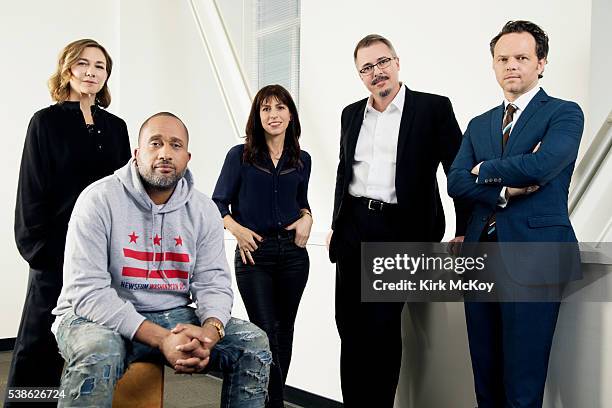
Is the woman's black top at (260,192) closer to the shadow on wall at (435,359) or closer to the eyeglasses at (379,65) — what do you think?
the eyeglasses at (379,65)

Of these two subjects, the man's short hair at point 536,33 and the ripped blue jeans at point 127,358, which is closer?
the ripped blue jeans at point 127,358

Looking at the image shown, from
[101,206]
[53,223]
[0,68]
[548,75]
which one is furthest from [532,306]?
[0,68]

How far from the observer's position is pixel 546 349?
1.97 m

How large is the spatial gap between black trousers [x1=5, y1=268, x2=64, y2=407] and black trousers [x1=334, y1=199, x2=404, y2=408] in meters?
1.06

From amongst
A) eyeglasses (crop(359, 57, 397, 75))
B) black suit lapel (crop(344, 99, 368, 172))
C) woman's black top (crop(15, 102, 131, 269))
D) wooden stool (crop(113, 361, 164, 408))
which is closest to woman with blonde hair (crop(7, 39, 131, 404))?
woman's black top (crop(15, 102, 131, 269))

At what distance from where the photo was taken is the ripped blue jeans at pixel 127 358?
5.62 feet

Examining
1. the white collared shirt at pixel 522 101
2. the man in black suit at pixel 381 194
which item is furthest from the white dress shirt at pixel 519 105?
the man in black suit at pixel 381 194

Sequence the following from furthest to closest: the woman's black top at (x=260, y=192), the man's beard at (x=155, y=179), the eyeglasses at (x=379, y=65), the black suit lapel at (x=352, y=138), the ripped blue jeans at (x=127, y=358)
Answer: the woman's black top at (x=260, y=192), the black suit lapel at (x=352, y=138), the eyeglasses at (x=379, y=65), the man's beard at (x=155, y=179), the ripped blue jeans at (x=127, y=358)

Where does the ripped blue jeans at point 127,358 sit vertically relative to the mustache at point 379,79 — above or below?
below

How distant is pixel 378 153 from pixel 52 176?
3.95 feet

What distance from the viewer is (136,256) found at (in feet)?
6.57

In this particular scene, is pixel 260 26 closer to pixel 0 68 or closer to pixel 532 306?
pixel 0 68

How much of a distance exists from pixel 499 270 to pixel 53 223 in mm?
1570

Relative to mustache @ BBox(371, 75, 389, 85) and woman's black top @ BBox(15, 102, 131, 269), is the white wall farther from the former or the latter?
woman's black top @ BBox(15, 102, 131, 269)
